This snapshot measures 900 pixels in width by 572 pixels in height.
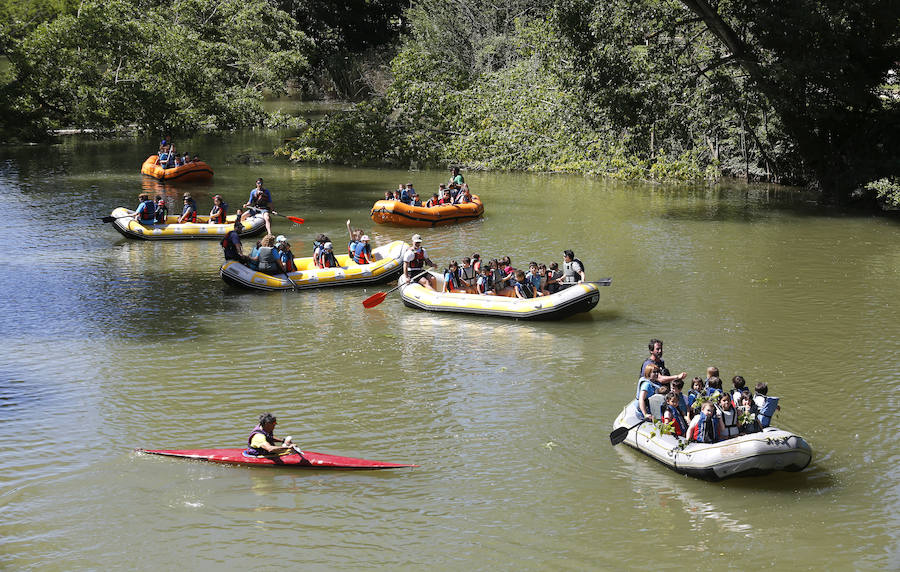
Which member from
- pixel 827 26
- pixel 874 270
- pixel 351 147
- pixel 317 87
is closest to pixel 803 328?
pixel 874 270

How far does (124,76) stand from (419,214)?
2078cm

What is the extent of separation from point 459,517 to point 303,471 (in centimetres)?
221

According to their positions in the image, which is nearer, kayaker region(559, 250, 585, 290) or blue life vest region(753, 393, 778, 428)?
blue life vest region(753, 393, 778, 428)

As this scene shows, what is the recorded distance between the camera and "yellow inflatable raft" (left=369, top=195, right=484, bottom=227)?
26.3 metres

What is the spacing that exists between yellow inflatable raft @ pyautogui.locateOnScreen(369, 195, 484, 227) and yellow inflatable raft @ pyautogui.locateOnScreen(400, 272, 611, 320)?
303 inches

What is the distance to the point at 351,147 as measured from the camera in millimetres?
38062

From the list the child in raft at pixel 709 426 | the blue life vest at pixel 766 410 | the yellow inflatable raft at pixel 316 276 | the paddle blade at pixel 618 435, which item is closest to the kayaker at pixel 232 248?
the yellow inflatable raft at pixel 316 276

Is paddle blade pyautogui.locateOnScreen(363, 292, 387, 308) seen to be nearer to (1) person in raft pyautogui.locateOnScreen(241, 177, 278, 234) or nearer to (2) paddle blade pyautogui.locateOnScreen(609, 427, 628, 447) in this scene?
(2) paddle blade pyautogui.locateOnScreen(609, 427, 628, 447)

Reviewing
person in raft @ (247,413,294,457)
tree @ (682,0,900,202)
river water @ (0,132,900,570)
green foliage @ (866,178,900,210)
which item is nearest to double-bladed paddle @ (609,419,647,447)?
river water @ (0,132,900,570)

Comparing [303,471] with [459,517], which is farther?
[303,471]

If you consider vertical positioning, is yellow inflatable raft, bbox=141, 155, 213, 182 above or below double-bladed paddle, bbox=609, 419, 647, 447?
above

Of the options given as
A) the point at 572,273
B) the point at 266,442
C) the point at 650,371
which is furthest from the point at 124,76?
the point at 650,371

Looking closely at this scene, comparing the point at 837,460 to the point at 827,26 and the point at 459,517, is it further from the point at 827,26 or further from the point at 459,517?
the point at 827,26

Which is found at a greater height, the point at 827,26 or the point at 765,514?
the point at 827,26
